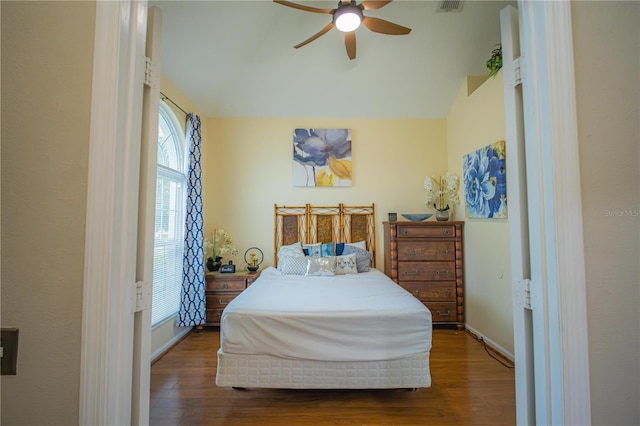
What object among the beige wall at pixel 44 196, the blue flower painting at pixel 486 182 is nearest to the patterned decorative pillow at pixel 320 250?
the blue flower painting at pixel 486 182

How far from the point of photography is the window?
292 centimetres

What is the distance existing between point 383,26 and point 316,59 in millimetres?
1083

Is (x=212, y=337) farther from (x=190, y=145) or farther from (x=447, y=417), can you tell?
(x=447, y=417)

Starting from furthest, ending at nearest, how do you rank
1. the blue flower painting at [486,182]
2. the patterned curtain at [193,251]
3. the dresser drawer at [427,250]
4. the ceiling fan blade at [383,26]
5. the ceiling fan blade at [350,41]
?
the dresser drawer at [427,250] < the patterned curtain at [193,251] < the blue flower painting at [486,182] < the ceiling fan blade at [350,41] < the ceiling fan blade at [383,26]

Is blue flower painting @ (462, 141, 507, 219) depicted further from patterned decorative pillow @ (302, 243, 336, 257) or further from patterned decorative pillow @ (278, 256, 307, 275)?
patterned decorative pillow @ (278, 256, 307, 275)

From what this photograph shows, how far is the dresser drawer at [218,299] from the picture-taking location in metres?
3.44

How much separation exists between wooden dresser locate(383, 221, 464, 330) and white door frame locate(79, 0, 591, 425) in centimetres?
276

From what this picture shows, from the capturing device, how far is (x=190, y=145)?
335 centimetres

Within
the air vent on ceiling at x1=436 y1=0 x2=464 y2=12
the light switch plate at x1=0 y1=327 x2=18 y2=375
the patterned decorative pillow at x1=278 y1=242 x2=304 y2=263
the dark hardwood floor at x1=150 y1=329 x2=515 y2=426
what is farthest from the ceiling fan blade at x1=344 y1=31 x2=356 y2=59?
the dark hardwood floor at x1=150 y1=329 x2=515 y2=426

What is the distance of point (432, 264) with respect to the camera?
3539 mm

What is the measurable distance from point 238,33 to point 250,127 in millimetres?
1365

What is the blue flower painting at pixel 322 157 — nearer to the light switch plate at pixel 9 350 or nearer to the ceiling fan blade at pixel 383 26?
the ceiling fan blade at pixel 383 26

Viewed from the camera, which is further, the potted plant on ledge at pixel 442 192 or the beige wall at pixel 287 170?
the beige wall at pixel 287 170

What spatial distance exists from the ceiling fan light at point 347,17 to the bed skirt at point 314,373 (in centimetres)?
264
